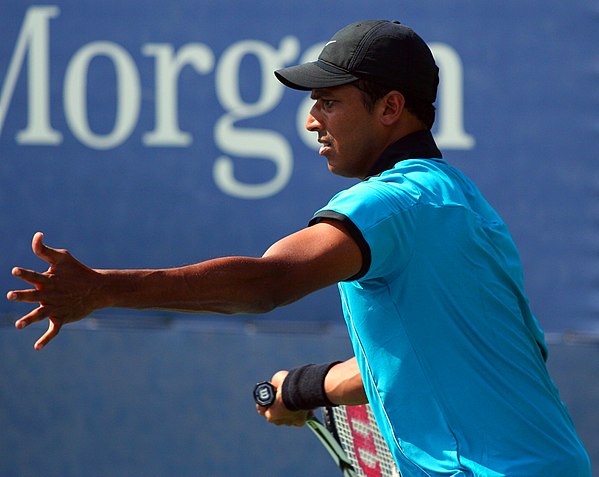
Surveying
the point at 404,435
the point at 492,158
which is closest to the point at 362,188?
the point at 404,435

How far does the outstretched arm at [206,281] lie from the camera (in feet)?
5.96

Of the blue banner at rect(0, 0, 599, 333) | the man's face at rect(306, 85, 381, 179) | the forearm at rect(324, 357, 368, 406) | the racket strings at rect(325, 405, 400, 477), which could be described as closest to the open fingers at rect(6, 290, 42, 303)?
the man's face at rect(306, 85, 381, 179)

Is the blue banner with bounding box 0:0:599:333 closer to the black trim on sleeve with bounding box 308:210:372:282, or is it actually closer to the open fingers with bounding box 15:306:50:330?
the black trim on sleeve with bounding box 308:210:372:282

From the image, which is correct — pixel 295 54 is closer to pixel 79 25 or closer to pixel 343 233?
pixel 79 25

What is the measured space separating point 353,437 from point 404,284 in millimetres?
941

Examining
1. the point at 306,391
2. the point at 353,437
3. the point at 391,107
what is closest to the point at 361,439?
the point at 353,437

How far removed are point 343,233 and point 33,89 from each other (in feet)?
9.31

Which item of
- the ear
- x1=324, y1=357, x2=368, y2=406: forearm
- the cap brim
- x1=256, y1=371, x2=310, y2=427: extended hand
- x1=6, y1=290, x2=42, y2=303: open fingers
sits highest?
the cap brim

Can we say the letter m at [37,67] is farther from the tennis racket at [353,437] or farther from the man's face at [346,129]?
the man's face at [346,129]

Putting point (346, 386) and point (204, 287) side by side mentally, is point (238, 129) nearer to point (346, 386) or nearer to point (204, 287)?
point (346, 386)

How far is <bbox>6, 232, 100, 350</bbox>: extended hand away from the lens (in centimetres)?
180

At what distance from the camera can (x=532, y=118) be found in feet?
13.8

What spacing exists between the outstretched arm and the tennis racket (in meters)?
0.95

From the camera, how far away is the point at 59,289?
181 cm
